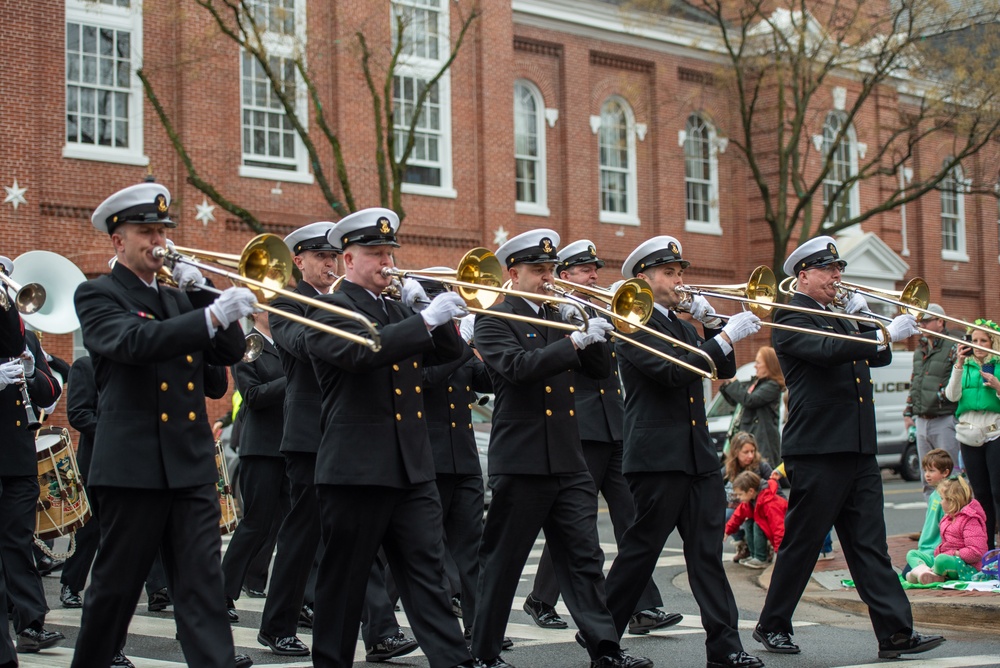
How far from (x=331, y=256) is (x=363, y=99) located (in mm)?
17199

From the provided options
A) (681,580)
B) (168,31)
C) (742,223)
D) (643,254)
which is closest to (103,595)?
(643,254)

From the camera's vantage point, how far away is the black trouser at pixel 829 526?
24.5 feet

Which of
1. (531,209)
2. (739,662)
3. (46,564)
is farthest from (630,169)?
(739,662)

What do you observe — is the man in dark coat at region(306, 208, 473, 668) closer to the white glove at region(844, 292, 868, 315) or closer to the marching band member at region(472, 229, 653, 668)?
the marching band member at region(472, 229, 653, 668)

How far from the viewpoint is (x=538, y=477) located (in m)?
6.91

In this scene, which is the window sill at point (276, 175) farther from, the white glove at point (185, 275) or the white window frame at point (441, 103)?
the white glove at point (185, 275)

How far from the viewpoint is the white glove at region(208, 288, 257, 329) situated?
5.38 metres

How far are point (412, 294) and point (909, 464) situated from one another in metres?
17.2

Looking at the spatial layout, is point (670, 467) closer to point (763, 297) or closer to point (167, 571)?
point (763, 297)

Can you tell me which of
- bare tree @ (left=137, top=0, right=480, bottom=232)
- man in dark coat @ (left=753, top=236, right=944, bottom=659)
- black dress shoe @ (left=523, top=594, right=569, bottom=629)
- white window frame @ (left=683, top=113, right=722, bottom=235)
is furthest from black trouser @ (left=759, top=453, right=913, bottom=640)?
white window frame @ (left=683, top=113, right=722, bottom=235)

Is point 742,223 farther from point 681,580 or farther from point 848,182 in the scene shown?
point 681,580

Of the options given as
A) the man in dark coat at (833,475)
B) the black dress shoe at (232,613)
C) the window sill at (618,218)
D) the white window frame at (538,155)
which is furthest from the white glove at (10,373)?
the window sill at (618,218)

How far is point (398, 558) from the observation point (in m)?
6.17

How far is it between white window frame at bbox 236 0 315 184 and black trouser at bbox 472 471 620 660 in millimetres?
15732
